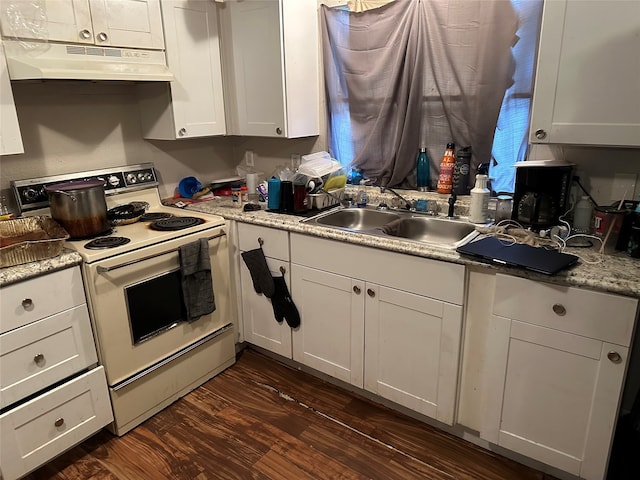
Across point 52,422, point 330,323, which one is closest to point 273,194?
point 330,323

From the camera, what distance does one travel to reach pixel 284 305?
2.43 m

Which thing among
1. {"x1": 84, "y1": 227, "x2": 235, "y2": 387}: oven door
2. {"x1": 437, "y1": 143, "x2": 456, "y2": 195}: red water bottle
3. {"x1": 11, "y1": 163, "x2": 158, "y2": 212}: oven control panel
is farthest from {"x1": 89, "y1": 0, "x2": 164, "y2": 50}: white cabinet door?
{"x1": 437, "y1": 143, "x2": 456, "y2": 195}: red water bottle

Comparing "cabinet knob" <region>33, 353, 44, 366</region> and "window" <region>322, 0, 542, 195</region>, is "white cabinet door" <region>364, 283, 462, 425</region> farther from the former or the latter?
"cabinet knob" <region>33, 353, 44, 366</region>

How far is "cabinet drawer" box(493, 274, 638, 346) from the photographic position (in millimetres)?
1509

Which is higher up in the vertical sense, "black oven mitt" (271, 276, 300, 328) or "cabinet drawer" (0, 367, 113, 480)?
"black oven mitt" (271, 276, 300, 328)

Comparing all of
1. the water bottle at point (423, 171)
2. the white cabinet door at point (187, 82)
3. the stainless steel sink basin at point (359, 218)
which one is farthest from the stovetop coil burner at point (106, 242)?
the water bottle at point (423, 171)

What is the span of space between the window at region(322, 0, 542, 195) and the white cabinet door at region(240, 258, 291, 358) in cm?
95

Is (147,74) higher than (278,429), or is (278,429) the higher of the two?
(147,74)

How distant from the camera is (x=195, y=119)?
8.61ft

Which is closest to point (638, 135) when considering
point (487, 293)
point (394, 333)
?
point (487, 293)

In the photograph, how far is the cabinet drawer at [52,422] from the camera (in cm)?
176

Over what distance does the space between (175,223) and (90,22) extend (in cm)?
101

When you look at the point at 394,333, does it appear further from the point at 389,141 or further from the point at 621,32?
the point at 621,32

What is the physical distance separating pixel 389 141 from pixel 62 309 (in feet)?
6.12
